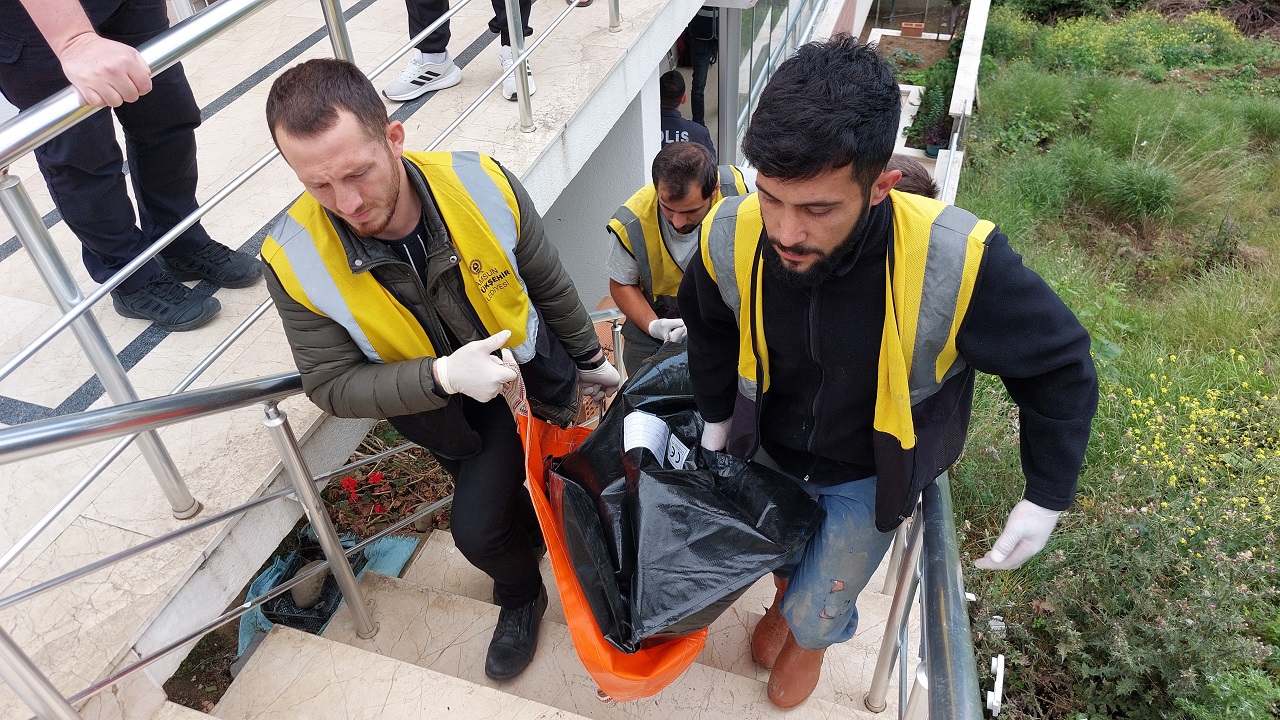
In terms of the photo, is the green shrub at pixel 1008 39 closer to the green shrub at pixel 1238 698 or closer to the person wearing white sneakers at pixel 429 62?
the person wearing white sneakers at pixel 429 62

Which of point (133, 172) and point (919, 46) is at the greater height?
point (133, 172)

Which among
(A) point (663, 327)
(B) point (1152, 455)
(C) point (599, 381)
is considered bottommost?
(B) point (1152, 455)

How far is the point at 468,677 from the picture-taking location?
99.7 inches

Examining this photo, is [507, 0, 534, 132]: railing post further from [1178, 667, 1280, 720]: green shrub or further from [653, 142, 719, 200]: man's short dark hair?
[1178, 667, 1280, 720]: green shrub

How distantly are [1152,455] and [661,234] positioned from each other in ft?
8.97

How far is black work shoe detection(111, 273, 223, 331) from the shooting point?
2.77m

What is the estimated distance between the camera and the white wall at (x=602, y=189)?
475 centimetres

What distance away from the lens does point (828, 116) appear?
143 centimetres

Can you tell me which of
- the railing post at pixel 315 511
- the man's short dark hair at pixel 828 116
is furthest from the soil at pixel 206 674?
the man's short dark hair at pixel 828 116

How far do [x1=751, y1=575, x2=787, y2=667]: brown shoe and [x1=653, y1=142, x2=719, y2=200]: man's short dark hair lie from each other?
139cm

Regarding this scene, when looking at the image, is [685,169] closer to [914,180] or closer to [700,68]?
[914,180]

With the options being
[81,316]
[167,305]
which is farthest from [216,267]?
[81,316]

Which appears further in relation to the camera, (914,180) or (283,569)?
(283,569)

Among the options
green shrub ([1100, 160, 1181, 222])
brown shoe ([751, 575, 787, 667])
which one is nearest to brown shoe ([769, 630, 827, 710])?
brown shoe ([751, 575, 787, 667])
